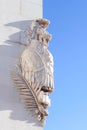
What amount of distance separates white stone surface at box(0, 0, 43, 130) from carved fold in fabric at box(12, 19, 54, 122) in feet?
0.20

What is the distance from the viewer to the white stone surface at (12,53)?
407 cm

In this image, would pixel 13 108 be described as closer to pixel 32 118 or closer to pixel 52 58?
pixel 32 118

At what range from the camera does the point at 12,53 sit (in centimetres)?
426

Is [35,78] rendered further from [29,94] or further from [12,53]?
[12,53]

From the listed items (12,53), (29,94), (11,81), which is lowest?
(29,94)

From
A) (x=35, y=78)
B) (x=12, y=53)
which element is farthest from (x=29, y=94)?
(x=12, y=53)

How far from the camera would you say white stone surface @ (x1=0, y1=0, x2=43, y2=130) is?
13.4 ft

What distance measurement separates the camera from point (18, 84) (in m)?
4.17

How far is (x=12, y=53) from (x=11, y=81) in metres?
0.26

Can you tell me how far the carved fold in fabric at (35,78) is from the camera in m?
4.17

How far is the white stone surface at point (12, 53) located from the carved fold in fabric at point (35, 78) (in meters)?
0.06

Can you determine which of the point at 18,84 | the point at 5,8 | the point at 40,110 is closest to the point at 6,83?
the point at 18,84

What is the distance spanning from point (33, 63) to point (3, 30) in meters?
0.40

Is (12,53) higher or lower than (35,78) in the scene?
higher
